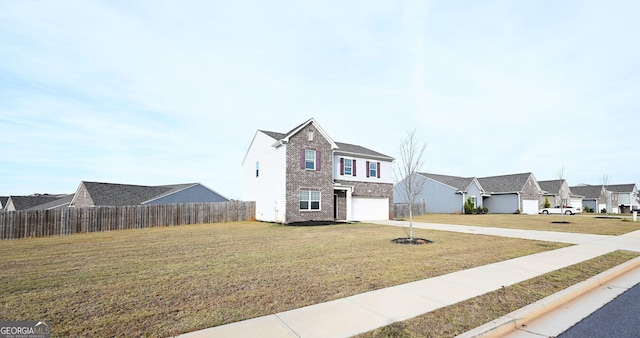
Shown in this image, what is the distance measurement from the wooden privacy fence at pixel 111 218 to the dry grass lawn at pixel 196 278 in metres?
10.1

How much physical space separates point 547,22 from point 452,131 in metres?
14.0

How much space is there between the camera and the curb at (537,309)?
4.05 meters

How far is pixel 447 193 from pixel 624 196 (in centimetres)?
4856

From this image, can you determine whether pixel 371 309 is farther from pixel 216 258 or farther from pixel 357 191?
pixel 357 191

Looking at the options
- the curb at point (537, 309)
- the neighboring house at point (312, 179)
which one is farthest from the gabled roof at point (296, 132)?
the curb at point (537, 309)

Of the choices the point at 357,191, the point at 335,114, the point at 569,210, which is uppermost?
the point at 335,114

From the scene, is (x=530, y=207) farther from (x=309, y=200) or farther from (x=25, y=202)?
(x=25, y=202)

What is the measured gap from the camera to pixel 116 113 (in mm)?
16453

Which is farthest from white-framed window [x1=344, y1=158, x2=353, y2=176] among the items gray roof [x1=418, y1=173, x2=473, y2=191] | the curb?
gray roof [x1=418, y1=173, x2=473, y2=191]

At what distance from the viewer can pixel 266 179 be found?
24.5 m

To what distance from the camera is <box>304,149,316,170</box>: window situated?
2281 cm

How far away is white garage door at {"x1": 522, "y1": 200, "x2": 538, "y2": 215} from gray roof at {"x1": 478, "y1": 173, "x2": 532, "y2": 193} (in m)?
2.37

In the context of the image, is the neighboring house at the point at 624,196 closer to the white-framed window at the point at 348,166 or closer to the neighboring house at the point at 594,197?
the neighboring house at the point at 594,197

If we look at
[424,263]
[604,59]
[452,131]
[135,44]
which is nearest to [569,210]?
[452,131]
